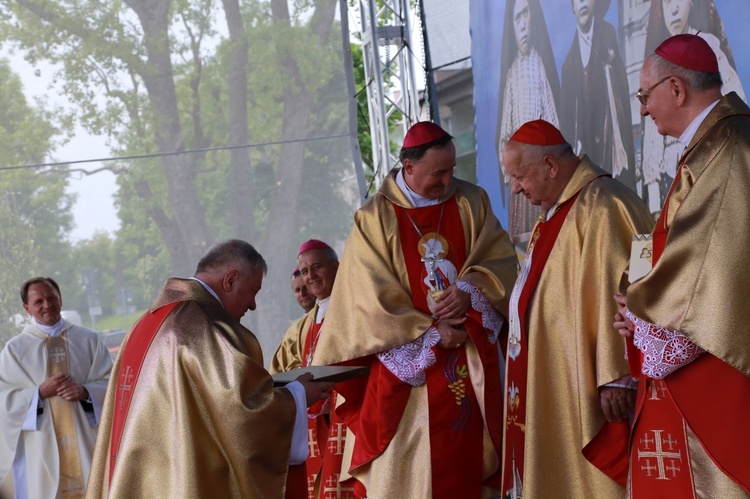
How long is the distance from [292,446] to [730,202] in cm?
221

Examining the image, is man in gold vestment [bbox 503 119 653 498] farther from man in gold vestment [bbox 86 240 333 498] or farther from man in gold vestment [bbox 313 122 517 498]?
man in gold vestment [bbox 86 240 333 498]

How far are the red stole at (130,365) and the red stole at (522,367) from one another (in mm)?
1531

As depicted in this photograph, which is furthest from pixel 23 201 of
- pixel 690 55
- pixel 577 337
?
pixel 690 55

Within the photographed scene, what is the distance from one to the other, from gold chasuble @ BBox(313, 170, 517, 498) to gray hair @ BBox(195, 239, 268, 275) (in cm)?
90

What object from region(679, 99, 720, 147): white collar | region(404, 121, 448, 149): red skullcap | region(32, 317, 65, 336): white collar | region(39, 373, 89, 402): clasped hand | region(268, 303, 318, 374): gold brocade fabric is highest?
region(404, 121, 448, 149): red skullcap

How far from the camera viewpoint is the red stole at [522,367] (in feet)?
14.3

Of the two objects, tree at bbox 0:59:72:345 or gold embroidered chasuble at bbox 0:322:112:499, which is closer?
gold embroidered chasuble at bbox 0:322:112:499

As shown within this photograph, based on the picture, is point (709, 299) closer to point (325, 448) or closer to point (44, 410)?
point (325, 448)

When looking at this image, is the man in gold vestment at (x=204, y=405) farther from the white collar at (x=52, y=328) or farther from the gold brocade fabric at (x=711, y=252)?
the white collar at (x=52, y=328)

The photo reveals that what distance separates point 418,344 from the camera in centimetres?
A: 495

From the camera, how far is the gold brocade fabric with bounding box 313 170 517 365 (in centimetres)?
494

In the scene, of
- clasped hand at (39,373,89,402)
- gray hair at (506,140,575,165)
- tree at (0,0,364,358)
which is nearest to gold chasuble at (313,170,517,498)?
gray hair at (506,140,575,165)

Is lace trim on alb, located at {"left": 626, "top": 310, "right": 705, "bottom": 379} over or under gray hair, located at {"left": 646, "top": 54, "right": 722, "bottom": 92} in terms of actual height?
under

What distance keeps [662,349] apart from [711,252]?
0.37 meters
